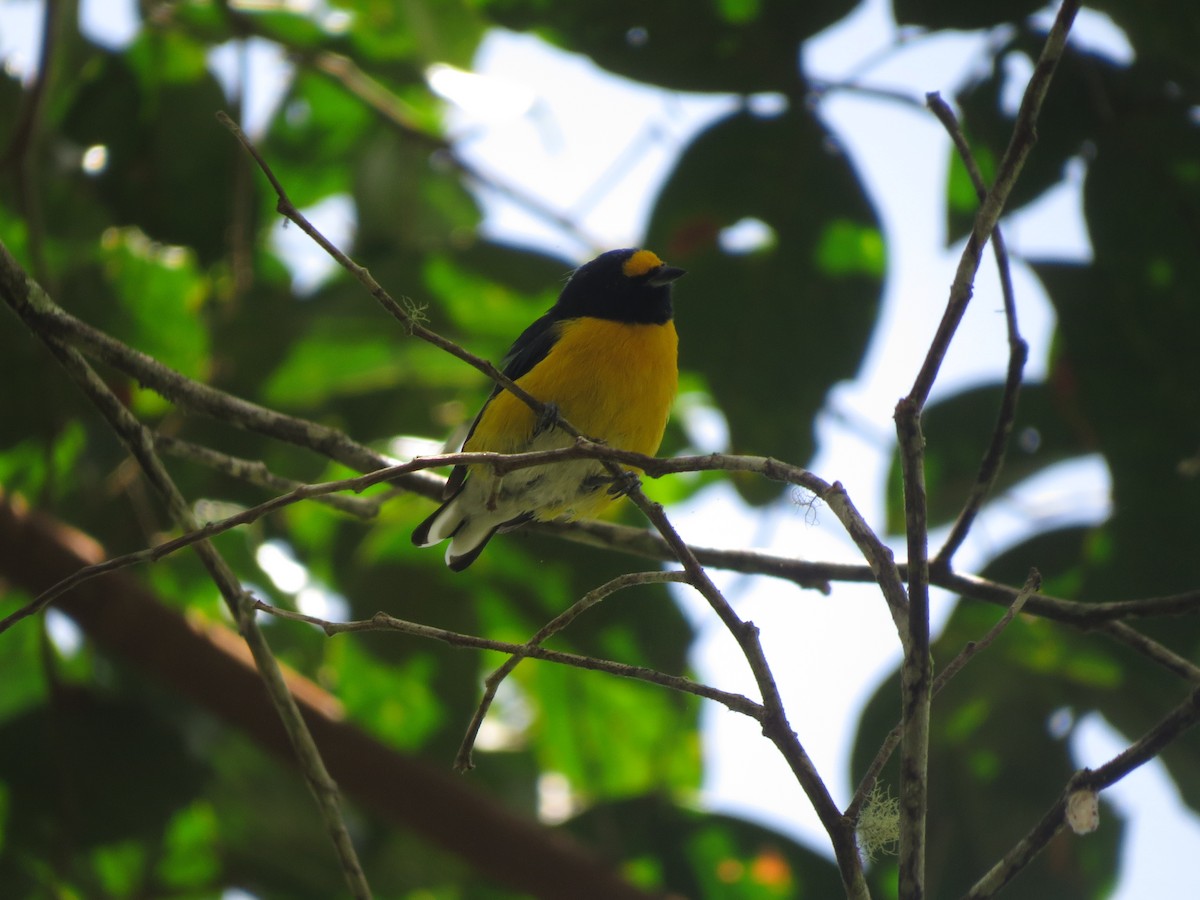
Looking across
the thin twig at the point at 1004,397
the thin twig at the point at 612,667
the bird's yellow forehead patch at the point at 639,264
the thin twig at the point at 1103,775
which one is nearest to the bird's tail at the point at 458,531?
the bird's yellow forehead patch at the point at 639,264

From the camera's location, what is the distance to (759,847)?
13.4 ft

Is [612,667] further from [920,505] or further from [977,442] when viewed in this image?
[977,442]

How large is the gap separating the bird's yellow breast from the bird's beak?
7.4 inches

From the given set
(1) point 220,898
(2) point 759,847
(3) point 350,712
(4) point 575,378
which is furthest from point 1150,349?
(1) point 220,898

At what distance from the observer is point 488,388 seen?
4465 millimetres

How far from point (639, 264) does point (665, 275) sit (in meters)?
0.47

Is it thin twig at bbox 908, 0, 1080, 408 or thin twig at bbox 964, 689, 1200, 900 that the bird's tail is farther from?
thin twig at bbox 964, 689, 1200, 900

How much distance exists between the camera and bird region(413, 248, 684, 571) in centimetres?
349

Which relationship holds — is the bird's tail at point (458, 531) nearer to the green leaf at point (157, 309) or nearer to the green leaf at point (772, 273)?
the green leaf at point (772, 273)

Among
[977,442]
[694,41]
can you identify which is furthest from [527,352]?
[977,442]

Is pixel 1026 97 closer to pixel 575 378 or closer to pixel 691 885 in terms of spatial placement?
pixel 575 378

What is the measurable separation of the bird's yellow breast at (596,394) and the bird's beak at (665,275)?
19cm

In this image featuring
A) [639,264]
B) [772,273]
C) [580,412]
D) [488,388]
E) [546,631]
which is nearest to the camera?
[546,631]

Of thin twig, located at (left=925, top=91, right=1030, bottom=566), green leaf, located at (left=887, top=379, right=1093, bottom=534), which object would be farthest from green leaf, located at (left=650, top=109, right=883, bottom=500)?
thin twig, located at (left=925, top=91, right=1030, bottom=566)
